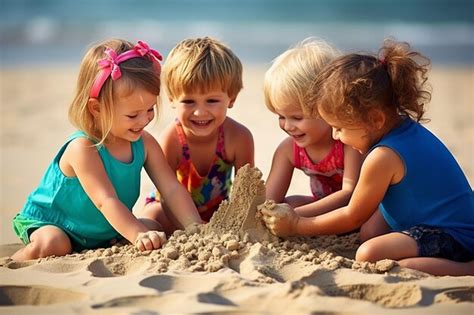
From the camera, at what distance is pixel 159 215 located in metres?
4.50

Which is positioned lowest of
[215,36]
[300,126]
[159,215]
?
[159,215]

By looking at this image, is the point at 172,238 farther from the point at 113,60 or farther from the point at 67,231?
the point at 113,60

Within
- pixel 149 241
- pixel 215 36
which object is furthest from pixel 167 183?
pixel 215 36

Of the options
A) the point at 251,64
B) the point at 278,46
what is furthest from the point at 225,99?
the point at 278,46

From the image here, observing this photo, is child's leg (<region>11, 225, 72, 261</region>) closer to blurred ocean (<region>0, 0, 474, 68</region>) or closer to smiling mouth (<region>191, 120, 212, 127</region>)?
smiling mouth (<region>191, 120, 212, 127</region>)

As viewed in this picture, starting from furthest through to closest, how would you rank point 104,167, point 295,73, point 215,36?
point 215,36 → point 295,73 → point 104,167

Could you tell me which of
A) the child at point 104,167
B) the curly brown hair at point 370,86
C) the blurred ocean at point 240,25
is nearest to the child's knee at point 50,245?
the child at point 104,167

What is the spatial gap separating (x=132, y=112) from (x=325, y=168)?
3.77 feet

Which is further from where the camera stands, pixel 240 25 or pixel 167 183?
pixel 240 25

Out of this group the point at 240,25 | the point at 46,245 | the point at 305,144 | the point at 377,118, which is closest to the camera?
the point at 377,118

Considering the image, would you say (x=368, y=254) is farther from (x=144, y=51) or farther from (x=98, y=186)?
(x=144, y=51)

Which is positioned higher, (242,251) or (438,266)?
(242,251)

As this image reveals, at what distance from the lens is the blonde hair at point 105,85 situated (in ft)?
12.9

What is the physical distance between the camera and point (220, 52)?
435cm
